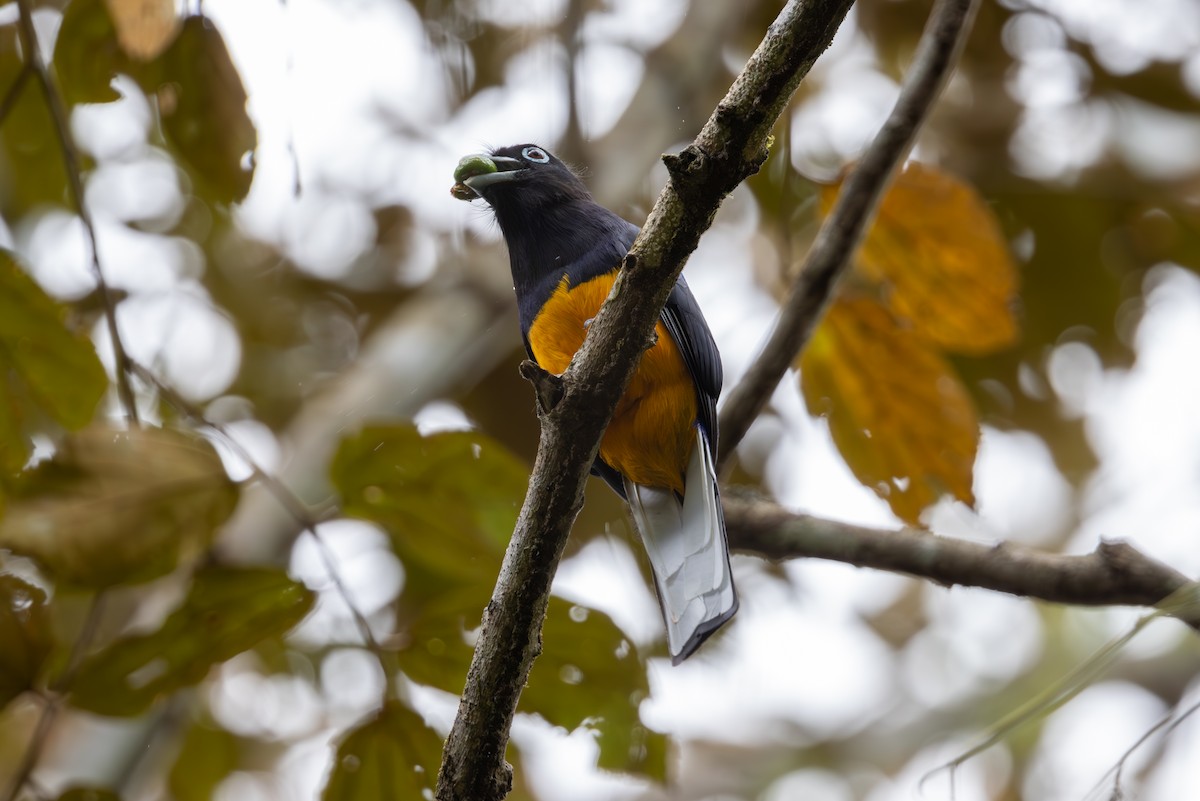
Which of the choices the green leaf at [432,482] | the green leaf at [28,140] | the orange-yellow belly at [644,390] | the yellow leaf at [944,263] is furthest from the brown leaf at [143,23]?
the yellow leaf at [944,263]

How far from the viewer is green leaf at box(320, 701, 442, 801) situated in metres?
2.36

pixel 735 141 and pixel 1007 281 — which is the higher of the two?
pixel 735 141

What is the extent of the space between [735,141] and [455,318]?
2692 mm

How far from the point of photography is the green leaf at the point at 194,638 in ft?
7.65

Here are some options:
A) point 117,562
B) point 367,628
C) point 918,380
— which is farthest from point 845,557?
point 117,562

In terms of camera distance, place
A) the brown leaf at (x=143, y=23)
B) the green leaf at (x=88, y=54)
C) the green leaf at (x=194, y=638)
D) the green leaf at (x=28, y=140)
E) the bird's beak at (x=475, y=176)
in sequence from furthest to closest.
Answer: the green leaf at (x=28, y=140) → the bird's beak at (x=475, y=176) → the green leaf at (x=88, y=54) → the brown leaf at (x=143, y=23) → the green leaf at (x=194, y=638)

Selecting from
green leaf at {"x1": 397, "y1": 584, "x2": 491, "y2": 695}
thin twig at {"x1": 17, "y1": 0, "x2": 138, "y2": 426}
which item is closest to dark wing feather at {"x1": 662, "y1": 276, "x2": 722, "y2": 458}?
green leaf at {"x1": 397, "y1": 584, "x2": 491, "y2": 695}

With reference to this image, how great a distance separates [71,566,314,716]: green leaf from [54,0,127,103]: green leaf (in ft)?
4.50

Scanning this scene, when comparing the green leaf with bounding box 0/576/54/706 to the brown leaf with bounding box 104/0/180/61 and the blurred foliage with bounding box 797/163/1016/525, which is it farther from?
the blurred foliage with bounding box 797/163/1016/525

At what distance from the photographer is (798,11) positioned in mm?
1707

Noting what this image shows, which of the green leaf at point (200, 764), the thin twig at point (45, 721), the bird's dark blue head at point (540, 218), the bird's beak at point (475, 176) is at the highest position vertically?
the bird's beak at point (475, 176)

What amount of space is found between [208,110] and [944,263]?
1973 mm

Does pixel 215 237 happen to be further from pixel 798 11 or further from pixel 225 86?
pixel 798 11

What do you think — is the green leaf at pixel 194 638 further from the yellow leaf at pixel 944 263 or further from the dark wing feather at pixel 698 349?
the yellow leaf at pixel 944 263
